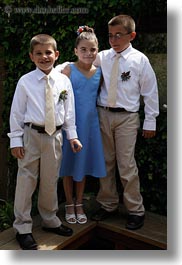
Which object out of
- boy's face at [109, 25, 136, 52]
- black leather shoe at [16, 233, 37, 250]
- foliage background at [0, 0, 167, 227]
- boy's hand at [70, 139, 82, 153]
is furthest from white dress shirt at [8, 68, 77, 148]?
foliage background at [0, 0, 167, 227]

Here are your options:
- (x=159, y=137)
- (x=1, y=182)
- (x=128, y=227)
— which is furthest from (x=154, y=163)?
(x=1, y=182)

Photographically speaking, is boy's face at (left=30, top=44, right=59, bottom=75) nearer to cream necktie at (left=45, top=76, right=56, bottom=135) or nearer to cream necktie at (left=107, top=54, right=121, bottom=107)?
cream necktie at (left=45, top=76, right=56, bottom=135)

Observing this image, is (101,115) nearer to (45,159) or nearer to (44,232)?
(45,159)

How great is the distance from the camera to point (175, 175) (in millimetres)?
2455

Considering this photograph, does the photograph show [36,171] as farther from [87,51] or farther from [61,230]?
[87,51]

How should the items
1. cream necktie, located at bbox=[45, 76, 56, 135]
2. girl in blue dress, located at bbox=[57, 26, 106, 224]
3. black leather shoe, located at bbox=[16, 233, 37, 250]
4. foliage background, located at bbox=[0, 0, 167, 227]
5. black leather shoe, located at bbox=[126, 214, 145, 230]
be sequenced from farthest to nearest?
1. foliage background, located at bbox=[0, 0, 167, 227]
2. black leather shoe, located at bbox=[126, 214, 145, 230]
3. girl in blue dress, located at bbox=[57, 26, 106, 224]
4. black leather shoe, located at bbox=[16, 233, 37, 250]
5. cream necktie, located at bbox=[45, 76, 56, 135]

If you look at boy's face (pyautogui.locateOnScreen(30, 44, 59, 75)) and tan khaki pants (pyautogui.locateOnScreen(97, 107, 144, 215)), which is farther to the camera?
tan khaki pants (pyautogui.locateOnScreen(97, 107, 144, 215))

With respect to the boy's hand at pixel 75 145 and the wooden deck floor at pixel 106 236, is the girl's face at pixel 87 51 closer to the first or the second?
the boy's hand at pixel 75 145

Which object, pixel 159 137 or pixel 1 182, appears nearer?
pixel 159 137

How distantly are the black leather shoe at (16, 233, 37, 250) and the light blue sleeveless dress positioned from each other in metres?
0.51

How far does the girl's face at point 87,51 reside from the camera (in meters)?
2.61

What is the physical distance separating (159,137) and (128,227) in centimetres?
76

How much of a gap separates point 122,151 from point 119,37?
0.79 meters

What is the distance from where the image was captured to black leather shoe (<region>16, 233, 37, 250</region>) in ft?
8.33
